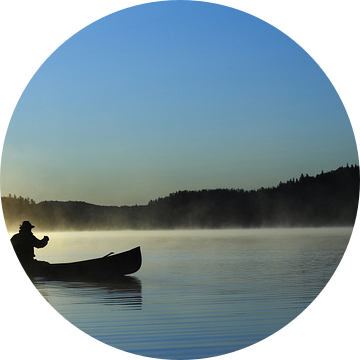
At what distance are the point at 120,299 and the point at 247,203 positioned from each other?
107 ft

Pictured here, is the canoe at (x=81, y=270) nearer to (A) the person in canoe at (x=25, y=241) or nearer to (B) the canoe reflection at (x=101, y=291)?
(B) the canoe reflection at (x=101, y=291)

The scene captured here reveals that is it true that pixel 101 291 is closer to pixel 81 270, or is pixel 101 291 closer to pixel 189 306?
pixel 81 270

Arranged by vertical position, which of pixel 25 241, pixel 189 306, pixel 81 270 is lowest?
pixel 189 306

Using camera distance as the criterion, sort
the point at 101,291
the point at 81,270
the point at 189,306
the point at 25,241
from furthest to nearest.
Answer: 1. the point at 81,270
2. the point at 25,241
3. the point at 101,291
4. the point at 189,306

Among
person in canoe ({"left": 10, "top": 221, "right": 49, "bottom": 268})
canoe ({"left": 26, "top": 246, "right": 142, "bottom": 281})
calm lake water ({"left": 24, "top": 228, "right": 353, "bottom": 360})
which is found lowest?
calm lake water ({"left": 24, "top": 228, "right": 353, "bottom": 360})

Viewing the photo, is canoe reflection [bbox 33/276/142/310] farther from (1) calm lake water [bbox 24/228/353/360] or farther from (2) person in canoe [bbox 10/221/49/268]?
(2) person in canoe [bbox 10/221/49/268]

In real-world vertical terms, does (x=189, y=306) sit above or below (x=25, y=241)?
below

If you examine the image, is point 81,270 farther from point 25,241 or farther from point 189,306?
point 189,306

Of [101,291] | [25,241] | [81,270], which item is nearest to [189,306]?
[101,291]

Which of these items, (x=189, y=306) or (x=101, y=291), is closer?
(x=189, y=306)

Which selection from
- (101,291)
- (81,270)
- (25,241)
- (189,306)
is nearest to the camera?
(189,306)

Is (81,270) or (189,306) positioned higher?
(81,270)

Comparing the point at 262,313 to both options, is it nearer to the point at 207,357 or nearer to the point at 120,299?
the point at 207,357

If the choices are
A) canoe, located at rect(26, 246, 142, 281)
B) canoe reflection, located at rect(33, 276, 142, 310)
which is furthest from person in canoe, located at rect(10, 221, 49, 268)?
canoe reflection, located at rect(33, 276, 142, 310)
